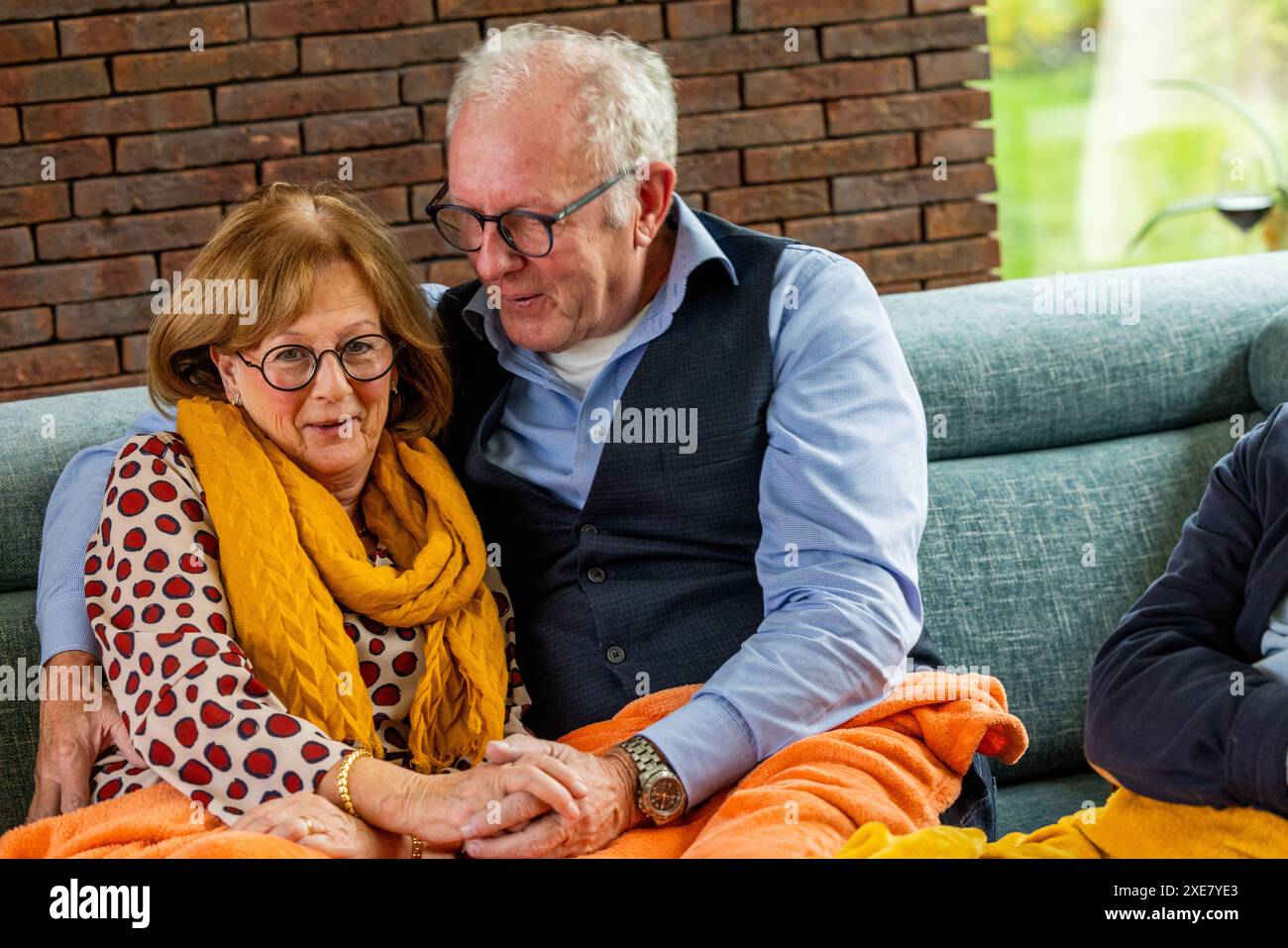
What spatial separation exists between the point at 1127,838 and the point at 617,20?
7.23 feet

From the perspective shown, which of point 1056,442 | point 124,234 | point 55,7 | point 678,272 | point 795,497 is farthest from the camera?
point 124,234

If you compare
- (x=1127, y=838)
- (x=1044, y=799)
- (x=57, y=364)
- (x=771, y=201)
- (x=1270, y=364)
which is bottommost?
(x=1044, y=799)

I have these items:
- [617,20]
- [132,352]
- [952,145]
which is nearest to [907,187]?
[952,145]

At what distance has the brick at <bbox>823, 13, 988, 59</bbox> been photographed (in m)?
3.04

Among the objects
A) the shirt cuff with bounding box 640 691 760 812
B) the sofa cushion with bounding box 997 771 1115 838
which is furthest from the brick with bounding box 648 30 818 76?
the shirt cuff with bounding box 640 691 760 812

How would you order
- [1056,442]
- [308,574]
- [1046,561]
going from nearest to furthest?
1. [308,574]
2. [1046,561]
3. [1056,442]

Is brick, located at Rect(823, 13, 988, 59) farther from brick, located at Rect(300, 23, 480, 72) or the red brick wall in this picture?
brick, located at Rect(300, 23, 480, 72)

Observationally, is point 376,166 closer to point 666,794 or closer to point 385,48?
point 385,48

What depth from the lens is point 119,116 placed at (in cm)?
286

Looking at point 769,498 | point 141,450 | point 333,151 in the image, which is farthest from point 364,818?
point 333,151

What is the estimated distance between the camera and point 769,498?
1624mm

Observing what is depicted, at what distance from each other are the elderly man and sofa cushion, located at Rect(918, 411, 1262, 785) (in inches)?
11.3

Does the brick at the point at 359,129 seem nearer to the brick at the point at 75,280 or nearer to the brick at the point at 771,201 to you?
the brick at the point at 75,280

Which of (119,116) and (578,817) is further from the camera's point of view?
(119,116)
